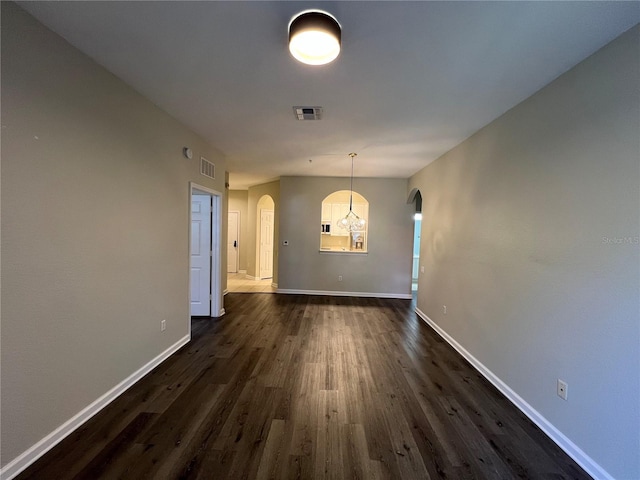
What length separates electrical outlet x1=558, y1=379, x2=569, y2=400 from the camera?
1.78 metres

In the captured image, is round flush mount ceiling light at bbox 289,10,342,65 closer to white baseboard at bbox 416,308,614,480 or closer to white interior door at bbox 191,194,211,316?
white baseboard at bbox 416,308,614,480

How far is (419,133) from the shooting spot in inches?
121

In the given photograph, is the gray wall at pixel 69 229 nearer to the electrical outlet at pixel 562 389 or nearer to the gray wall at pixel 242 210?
the electrical outlet at pixel 562 389

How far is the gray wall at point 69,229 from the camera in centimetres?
145

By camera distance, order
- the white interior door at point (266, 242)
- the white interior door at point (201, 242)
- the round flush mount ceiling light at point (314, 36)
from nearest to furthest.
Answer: the round flush mount ceiling light at point (314, 36) → the white interior door at point (201, 242) → the white interior door at point (266, 242)

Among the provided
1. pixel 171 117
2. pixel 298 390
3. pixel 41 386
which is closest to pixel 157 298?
pixel 41 386

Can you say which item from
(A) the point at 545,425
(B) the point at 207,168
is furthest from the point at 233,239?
(A) the point at 545,425

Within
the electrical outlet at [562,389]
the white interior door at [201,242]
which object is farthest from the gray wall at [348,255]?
the electrical outlet at [562,389]

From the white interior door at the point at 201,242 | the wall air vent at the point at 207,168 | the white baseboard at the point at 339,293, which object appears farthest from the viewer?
the white baseboard at the point at 339,293

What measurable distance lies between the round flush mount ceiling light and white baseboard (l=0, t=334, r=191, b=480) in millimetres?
2854

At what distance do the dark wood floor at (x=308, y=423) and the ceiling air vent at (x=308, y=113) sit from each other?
2665mm

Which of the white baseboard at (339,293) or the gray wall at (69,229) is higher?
the gray wall at (69,229)

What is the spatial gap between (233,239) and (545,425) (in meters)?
7.88

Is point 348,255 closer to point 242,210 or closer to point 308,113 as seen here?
point 308,113
